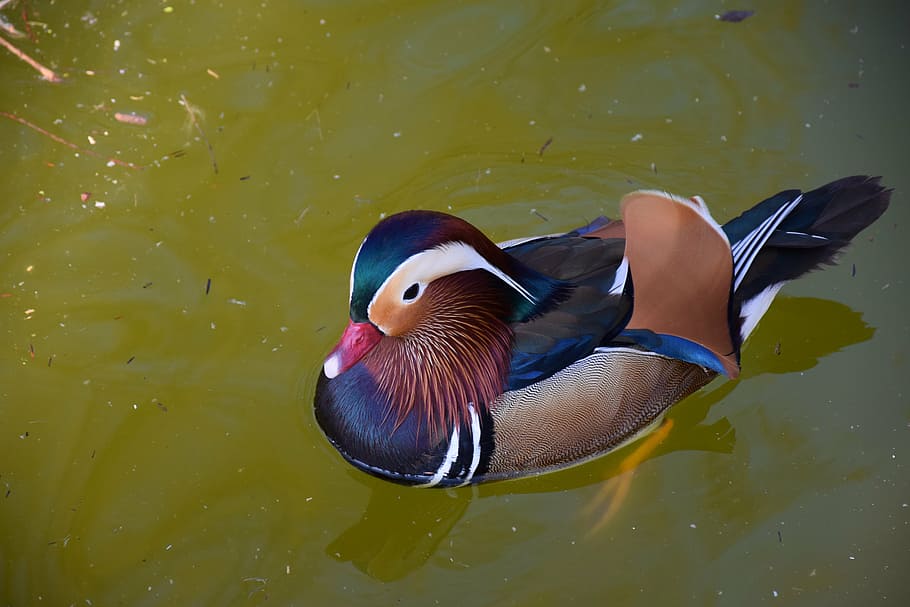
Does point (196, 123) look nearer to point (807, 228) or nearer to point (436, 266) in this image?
point (436, 266)

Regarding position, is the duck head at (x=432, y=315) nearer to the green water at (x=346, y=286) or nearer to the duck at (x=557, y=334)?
the duck at (x=557, y=334)

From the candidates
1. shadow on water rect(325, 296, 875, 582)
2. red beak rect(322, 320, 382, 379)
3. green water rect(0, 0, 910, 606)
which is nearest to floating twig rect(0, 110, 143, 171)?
green water rect(0, 0, 910, 606)

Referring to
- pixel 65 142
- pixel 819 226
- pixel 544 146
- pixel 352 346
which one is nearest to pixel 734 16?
pixel 544 146

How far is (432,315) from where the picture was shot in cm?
243

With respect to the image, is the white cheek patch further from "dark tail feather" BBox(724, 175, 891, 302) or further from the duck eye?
"dark tail feather" BBox(724, 175, 891, 302)

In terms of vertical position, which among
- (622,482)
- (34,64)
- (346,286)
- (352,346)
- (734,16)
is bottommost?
(622,482)

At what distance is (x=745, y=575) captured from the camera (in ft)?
8.13

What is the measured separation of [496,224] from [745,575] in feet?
4.54

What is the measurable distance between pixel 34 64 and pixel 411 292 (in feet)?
7.10

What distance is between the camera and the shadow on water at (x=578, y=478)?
2.53 m

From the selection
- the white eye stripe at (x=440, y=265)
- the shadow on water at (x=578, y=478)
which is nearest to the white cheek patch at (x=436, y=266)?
the white eye stripe at (x=440, y=265)

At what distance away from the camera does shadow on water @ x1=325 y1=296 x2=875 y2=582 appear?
8.31ft

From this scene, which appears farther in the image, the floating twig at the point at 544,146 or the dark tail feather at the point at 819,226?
the floating twig at the point at 544,146

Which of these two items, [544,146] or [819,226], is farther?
[544,146]
